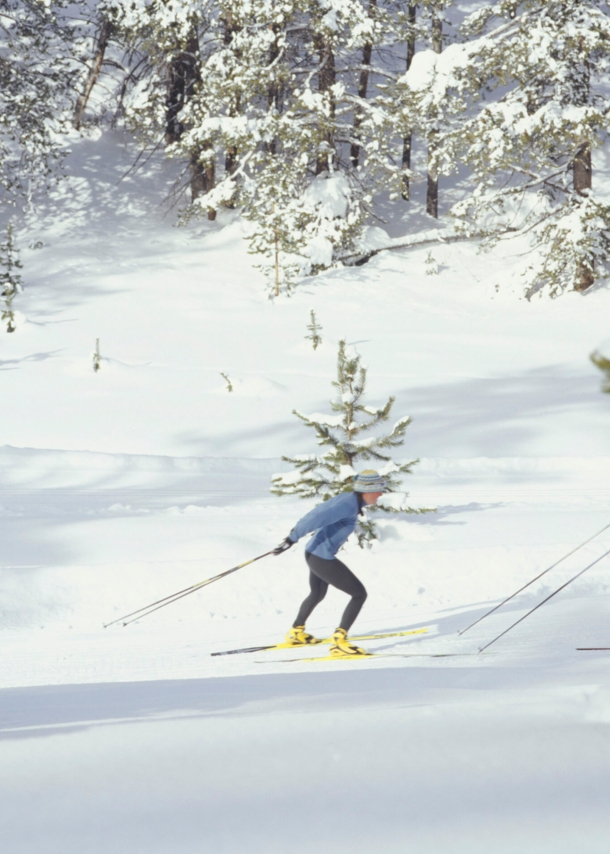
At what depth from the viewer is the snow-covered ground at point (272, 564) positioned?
2.69 m

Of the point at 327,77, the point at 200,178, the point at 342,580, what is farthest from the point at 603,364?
the point at 200,178

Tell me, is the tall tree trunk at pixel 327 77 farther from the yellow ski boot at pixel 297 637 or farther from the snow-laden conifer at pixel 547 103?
the yellow ski boot at pixel 297 637

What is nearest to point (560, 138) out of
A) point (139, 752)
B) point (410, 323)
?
point (410, 323)

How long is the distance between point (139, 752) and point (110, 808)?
443mm

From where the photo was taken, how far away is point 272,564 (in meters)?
9.41

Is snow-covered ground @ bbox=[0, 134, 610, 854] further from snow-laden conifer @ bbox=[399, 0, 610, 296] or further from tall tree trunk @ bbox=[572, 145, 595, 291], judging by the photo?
snow-laden conifer @ bbox=[399, 0, 610, 296]

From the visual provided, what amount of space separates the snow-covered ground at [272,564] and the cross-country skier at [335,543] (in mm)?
376

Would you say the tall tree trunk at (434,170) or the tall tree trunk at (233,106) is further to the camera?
the tall tree trunk at (434,170)

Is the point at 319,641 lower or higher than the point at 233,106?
lower

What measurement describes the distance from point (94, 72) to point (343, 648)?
94.2 feet

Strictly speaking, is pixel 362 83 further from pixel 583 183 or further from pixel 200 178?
pixel 583 183

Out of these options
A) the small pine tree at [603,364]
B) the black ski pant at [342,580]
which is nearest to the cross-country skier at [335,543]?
the black ski pant at [342,580]

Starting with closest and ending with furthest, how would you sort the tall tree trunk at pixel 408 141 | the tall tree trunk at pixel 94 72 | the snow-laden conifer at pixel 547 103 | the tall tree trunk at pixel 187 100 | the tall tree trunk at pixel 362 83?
1. the snow-laden conifer at pixel 547 103
2. the tall tree trunk at pixel 362 83
3. the tall tree trunk at pixel 408 141
4. the tall tree trunk at pixel 187 100
5. the tall tree trunk at pixel 94 72

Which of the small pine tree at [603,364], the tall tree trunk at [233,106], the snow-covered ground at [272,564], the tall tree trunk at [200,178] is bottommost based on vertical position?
the snow-covered ground at [272,564]
